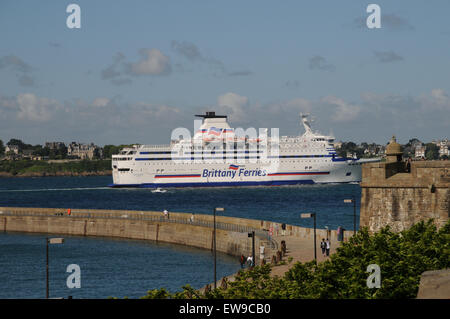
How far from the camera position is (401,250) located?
20.4 m

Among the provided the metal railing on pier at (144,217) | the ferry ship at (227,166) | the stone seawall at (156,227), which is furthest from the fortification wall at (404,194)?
the ferry ship at (227,166)

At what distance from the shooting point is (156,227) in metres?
57.1

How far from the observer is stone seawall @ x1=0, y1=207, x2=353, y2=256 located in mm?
45469

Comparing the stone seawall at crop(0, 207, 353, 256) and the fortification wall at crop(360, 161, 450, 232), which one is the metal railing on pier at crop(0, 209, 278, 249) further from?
the fortification wall at crop(360, 161, 450, 232)

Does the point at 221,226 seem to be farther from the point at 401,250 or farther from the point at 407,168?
the point at 401,250

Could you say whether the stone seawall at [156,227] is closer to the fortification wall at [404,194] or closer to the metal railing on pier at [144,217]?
the metal railing on pier at [144,217]

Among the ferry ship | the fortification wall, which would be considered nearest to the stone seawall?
the fortification wall

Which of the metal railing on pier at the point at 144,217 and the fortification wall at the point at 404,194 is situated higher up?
the fortification wall at the point at 404,194

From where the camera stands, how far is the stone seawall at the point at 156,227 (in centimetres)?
4547

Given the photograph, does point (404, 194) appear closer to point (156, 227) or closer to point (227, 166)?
point (156, 227)

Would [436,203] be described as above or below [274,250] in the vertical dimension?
above

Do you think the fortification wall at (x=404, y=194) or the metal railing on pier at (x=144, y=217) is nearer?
the fortification wall at (x=404, y=194)

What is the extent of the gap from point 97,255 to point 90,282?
11.2 meters
